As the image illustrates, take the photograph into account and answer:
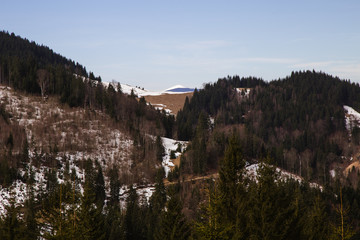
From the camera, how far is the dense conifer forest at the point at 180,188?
74.3 ft

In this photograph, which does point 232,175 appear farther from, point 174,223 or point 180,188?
point 180,188

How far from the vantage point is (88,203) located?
98.6ft

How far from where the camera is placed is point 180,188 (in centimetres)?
9319

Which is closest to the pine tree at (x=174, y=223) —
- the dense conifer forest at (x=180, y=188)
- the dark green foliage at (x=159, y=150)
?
the dense conifer forest at (x=180, y=188)

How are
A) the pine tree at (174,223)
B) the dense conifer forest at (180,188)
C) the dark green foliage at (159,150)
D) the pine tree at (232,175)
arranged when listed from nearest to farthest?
1. the dense conifer forest at (180,188)
2. the pine tree at (232,175)
3. the pine tree at (174,223)
4. the dark green foliage at (159,150)

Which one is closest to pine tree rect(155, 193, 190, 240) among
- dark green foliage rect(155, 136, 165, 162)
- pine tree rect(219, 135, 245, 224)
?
pine tree rect(219, 135, 245, 224)

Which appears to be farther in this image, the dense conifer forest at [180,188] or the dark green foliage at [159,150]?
the dark green foliage at [159,150]

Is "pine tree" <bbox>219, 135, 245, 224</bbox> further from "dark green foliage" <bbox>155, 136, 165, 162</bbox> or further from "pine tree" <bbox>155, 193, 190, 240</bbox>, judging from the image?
"dark green foliage" <bbox>155, 136, 165, 162</bbox>

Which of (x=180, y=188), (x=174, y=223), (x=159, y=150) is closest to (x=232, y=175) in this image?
(x=174, y=223)

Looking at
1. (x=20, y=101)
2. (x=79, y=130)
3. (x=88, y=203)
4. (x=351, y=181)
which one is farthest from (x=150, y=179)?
(x=351, y=181)

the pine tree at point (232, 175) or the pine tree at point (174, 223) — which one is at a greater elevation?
the pine tree at point (232, 175)

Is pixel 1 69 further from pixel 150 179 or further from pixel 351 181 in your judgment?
pixel 351 181

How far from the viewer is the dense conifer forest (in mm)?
22641

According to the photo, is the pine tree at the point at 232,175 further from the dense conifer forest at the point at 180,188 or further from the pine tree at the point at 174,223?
the pine tree at the point at 174,223
